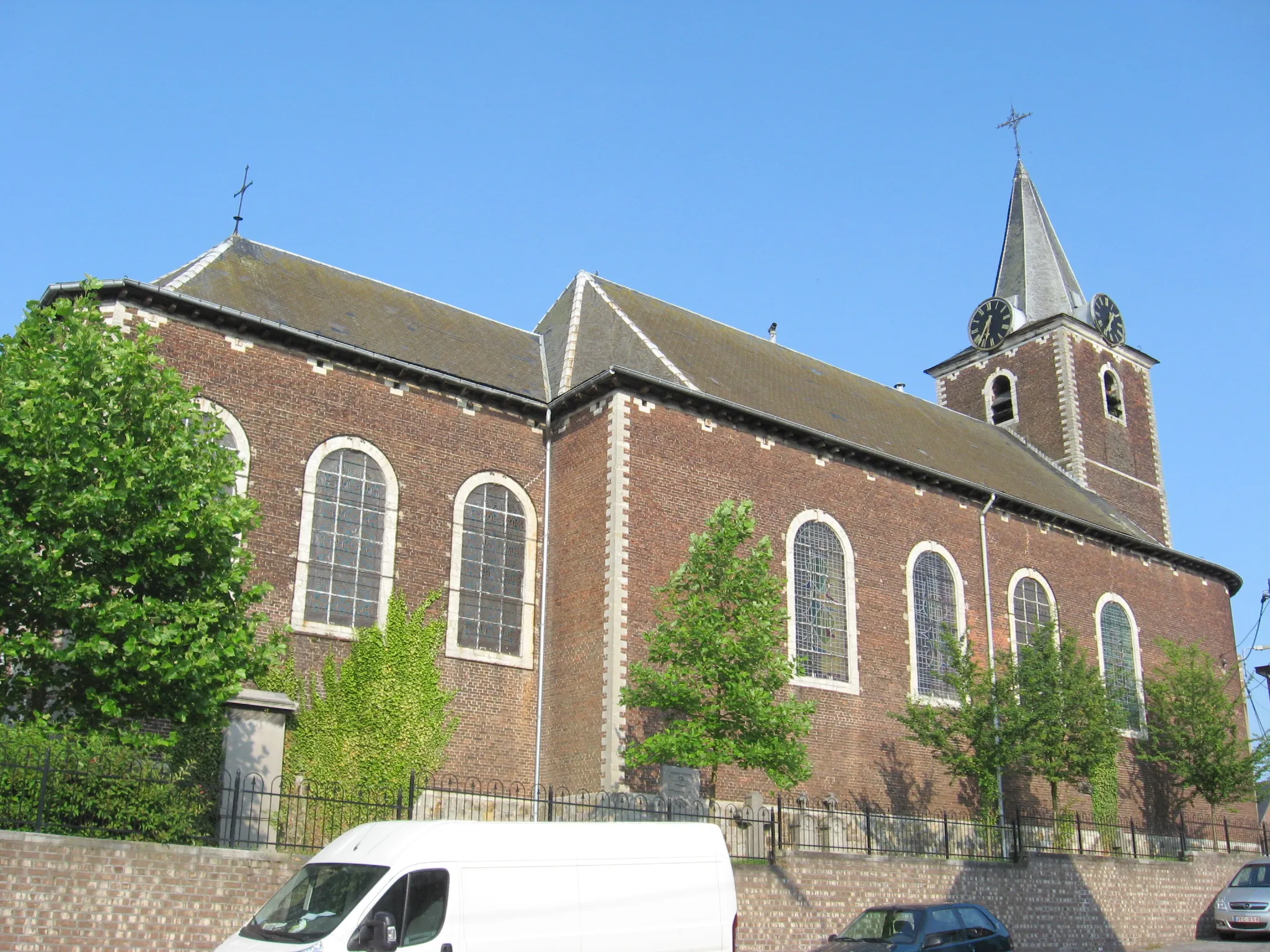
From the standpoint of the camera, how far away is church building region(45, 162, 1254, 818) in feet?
62.2

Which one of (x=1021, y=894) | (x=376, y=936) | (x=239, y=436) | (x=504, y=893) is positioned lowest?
(x=1021, y=894)

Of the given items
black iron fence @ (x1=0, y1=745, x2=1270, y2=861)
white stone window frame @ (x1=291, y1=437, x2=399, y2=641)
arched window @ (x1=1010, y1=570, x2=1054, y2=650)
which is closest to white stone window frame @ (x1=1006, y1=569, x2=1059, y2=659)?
arched window @ (x1=1010, y1=570, x2=1054, y2=650)

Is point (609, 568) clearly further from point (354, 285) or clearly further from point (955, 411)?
point (955, 411)

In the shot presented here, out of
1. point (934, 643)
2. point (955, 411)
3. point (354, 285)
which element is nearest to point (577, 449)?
point (354, 285)

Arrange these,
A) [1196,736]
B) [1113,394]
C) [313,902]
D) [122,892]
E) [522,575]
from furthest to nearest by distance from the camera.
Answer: [1113,394]
[1196,736]
[522,575]
[122,892]
[313,902]

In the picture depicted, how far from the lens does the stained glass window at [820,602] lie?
22.3 metres

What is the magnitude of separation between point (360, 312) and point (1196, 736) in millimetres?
20614

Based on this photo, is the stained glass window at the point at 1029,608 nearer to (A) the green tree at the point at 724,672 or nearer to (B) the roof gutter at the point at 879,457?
(B) the roof gutter at the point at 879,457

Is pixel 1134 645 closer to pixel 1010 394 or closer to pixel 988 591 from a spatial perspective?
pixel 988 591

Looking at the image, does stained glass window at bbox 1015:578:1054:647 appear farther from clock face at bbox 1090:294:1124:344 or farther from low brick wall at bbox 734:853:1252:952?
clock face at bbox 1090:294:1124:344

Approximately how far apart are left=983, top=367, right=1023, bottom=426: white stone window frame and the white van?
2761cm

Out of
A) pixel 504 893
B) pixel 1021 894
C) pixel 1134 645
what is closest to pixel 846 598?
pixel 1021 894

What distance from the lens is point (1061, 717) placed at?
2217 centimetres

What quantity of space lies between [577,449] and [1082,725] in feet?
34.6
